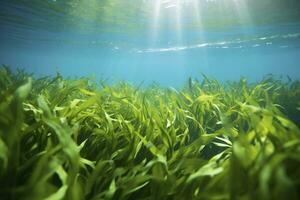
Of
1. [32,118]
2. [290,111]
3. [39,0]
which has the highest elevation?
[39,0]

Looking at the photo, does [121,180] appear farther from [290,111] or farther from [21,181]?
[290,111]

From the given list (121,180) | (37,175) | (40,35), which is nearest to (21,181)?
(37,175)

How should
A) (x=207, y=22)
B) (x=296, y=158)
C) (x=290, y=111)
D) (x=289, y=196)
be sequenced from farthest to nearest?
(x=207, y=22) → (x=290, y=111) → (x=296, y=158) → (x=289, y=196)

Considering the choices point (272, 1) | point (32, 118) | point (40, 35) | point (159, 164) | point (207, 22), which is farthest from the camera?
point (40, 35)

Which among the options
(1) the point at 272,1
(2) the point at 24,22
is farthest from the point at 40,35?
(1) the point at 272,1

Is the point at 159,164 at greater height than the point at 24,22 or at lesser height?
lesser

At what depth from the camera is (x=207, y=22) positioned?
1811cm

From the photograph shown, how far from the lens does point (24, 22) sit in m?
19.4

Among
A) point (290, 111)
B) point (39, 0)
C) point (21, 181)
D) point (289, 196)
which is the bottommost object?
point (290, 111)

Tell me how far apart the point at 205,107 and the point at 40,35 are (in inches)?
991

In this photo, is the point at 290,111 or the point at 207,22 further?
the point at 207,22

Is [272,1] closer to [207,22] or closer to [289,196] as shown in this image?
[207,22]

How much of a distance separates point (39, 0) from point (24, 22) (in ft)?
22.0

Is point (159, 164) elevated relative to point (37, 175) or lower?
lower
